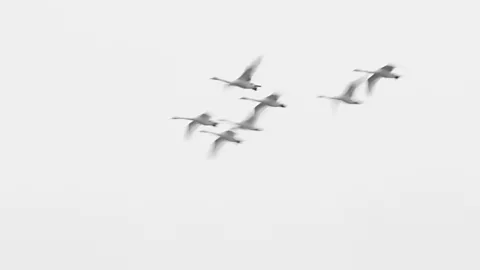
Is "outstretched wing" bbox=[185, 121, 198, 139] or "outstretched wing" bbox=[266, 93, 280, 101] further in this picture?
"outstretched wing" bbox=[185, 121, 198, 139]

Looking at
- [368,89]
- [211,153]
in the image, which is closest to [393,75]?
[368,89]

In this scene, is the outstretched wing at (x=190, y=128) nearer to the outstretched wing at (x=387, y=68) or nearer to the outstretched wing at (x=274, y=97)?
the outstretched wing at (x=274, y=97)

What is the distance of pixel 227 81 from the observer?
172 m

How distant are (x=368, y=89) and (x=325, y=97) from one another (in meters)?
4.82

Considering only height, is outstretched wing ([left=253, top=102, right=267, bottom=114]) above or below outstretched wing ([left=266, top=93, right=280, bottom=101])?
below

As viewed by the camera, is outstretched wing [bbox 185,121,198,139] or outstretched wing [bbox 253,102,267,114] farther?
outstretched wing [bbox 185,121,198,139]

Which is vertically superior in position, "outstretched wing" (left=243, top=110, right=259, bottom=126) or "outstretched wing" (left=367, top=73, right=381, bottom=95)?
"outstretched wing" (left=367, top=73, right=381, bottom=95)

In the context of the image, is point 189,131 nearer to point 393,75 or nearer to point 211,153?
point 211,153

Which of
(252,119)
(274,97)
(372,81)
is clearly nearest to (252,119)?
(252,119)

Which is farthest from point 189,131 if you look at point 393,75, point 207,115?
point 393,75

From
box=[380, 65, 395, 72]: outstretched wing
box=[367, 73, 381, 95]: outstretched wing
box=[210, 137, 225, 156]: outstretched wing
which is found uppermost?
box=[380, 65, 395, 72]: outstretched wing

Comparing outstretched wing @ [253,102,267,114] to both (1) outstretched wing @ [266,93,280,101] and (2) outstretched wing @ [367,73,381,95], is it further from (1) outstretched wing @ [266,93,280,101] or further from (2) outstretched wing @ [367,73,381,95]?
(2) outstretched wing @ [367,73,381,95]

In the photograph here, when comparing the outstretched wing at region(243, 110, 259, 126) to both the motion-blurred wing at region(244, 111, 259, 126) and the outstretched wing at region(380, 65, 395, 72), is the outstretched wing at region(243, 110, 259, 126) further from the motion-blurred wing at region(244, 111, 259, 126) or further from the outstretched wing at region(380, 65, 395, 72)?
the outstretched wing at region(380, 65, 395, 72)

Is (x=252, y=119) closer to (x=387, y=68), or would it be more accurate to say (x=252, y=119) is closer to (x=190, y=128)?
(x=190, y=128)
